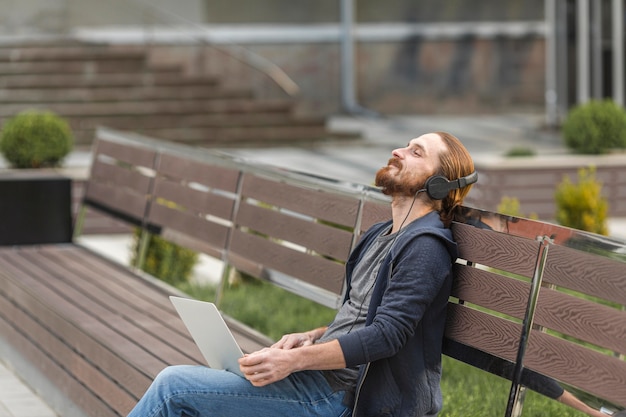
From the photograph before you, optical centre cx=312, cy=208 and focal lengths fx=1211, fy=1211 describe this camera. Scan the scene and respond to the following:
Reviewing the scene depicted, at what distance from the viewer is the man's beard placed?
3.77 m

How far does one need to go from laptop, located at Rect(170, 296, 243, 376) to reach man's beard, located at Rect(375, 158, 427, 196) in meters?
0.66

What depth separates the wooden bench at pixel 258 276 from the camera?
11.2 feet

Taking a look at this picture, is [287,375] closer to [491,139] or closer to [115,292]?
→ [115,292]

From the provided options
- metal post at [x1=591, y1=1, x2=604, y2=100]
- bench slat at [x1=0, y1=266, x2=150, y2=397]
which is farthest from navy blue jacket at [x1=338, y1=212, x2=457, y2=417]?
metal post at [x1=591, y1=1, x2=604, y2=100]

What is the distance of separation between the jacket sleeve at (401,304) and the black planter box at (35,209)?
206 inches

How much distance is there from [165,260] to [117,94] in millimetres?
10376

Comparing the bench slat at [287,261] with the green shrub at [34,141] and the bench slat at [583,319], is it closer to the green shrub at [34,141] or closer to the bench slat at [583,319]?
the bench slat at [583,319]

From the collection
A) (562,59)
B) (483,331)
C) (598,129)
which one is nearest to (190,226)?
(483,331)

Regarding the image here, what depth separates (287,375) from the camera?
3.65m

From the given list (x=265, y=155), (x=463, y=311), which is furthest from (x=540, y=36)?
(x=463, y=311)

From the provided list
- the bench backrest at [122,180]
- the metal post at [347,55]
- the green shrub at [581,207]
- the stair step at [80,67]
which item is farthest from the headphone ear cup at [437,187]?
the metal post at [347,55]

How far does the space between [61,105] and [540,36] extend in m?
10.4

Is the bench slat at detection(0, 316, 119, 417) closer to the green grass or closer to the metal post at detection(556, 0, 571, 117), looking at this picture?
the green grass

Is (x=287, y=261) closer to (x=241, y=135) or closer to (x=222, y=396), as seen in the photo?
(x=222, y=396)
